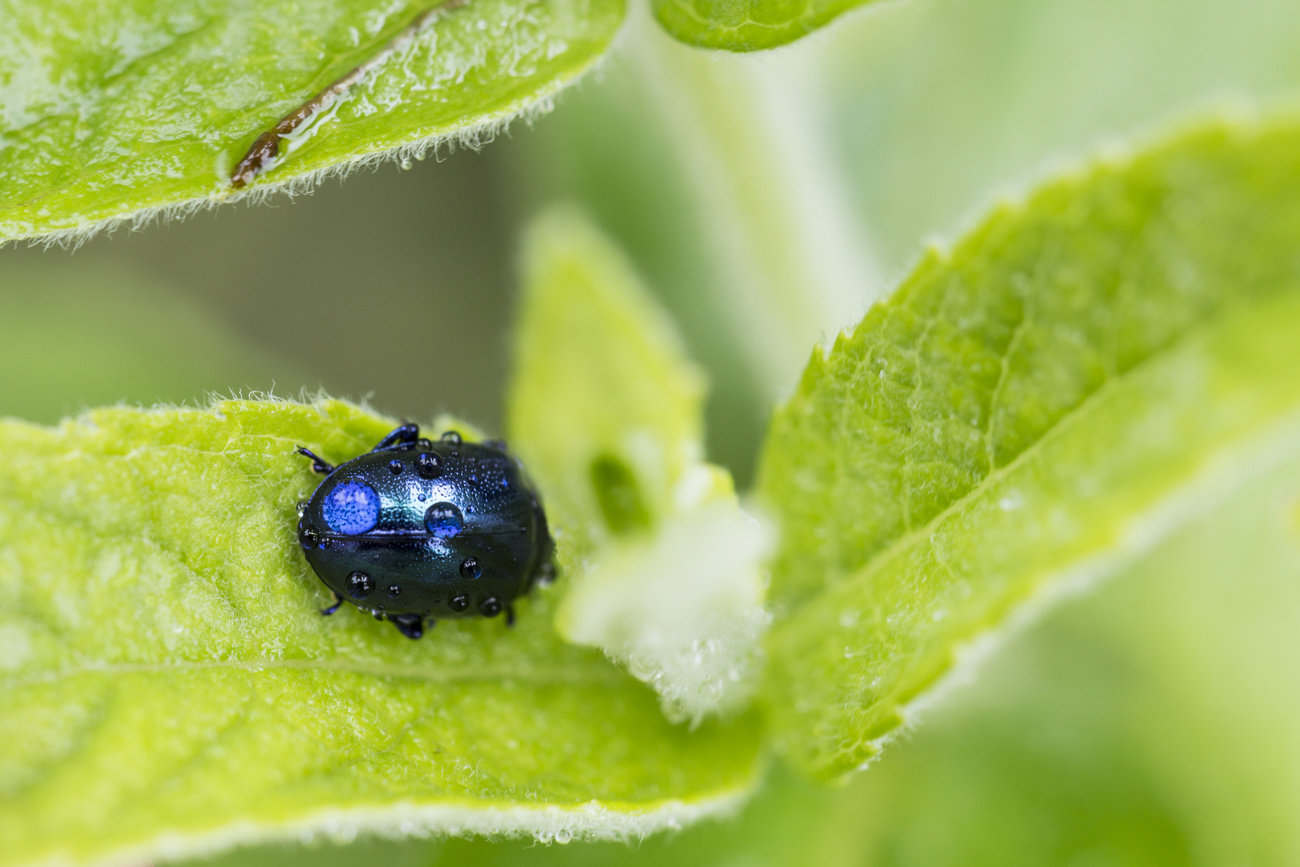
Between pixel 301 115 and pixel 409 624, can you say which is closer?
pixel 301 115

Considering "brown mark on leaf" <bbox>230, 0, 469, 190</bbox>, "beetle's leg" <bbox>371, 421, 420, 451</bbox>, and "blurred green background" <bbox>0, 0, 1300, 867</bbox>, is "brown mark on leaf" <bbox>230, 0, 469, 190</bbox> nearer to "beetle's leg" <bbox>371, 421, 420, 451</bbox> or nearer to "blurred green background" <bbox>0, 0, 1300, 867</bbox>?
"blurred green background" <bbox>0, 0, 1300, 867</bbox>

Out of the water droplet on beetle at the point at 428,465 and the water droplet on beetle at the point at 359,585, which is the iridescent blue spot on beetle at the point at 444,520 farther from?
the water droplet on beetle at the point at 359,585

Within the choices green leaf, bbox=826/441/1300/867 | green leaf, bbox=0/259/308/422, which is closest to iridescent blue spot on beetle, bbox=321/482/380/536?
green leaf, bbox=826/441/1300/867

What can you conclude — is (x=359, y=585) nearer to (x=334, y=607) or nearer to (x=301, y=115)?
(x=334, y=607)

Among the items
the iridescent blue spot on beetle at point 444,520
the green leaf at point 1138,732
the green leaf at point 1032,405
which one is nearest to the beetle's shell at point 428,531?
the iridescent blue spot on beetle at point 444,520

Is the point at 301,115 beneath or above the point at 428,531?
above

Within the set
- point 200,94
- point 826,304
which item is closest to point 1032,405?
point 200,94
